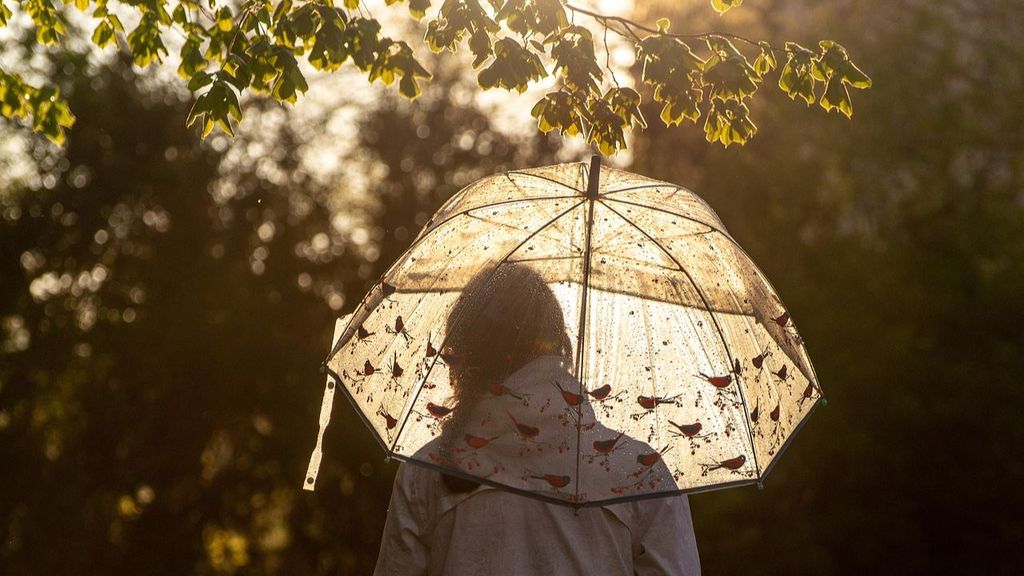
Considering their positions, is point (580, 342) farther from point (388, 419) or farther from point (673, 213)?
point (388, 419)

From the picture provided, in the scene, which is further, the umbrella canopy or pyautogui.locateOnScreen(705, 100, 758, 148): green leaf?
pyautogui.locateOnScreen(705, 100, 758, 148): green leaf

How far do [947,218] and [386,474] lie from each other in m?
8.17

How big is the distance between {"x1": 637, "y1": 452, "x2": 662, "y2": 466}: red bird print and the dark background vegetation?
7660 millimetres

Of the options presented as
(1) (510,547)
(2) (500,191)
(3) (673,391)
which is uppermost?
(2) (500,191)

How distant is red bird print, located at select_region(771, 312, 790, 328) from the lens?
3.84 m

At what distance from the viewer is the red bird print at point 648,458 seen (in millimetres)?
3424

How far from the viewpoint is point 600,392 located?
3.53 meters

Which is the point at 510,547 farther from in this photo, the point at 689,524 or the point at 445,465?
the point at 689,524

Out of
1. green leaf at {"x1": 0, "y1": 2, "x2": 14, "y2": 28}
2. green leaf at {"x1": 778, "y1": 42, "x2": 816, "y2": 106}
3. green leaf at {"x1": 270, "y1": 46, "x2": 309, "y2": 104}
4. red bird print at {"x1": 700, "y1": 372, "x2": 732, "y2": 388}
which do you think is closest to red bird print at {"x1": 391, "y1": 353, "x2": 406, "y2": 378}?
red bird print at {"x1": 700, "y1": 372, "x2": 732, "y2": 388}

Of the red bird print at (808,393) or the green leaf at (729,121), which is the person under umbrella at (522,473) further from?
the green leaf at (729,121)

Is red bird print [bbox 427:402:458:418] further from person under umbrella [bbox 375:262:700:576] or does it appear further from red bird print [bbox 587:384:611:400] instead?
red bird print [bbox 587:384:611:400]

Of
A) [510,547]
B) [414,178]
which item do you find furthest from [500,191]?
[414,178]

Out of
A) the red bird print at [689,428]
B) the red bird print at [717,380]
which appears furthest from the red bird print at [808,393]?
the red bird print at [689,428]

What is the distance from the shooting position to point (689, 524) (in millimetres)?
3426
